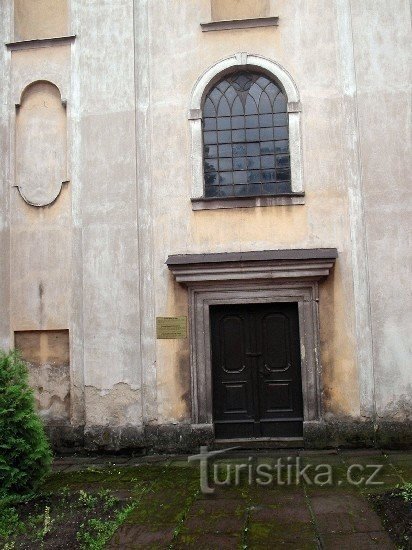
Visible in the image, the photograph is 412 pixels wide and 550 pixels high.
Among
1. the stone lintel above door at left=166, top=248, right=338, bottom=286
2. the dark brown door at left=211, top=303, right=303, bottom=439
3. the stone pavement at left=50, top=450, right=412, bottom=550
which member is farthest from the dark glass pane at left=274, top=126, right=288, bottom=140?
the stone pavement at left=50, top=450, right=412, bottom=550

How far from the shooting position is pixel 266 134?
9.82 m

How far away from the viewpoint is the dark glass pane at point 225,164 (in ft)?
32.2

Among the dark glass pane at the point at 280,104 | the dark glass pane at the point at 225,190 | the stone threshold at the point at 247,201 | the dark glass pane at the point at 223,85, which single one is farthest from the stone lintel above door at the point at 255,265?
the dark glass pane at the point at 223,85

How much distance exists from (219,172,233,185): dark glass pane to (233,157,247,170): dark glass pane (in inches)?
5.7

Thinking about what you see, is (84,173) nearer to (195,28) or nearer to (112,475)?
(195,28)

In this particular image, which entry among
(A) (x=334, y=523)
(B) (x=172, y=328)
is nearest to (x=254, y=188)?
(B) (x=172, y=328)

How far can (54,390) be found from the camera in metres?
9.69

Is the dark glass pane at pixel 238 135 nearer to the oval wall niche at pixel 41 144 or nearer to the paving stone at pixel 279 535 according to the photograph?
the oval wall niche at pixel 41 144

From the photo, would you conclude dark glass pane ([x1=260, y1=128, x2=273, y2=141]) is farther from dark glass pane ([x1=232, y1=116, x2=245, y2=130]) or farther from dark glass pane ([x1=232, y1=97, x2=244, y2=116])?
dark glass pane ([x1=232, y1=97, x2=244, y2=116])

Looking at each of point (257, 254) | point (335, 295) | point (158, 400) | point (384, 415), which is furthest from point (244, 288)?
point (384, 415)

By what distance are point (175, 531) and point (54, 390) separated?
4658mm

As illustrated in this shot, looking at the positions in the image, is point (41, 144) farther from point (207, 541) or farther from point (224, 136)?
point (207, 541)

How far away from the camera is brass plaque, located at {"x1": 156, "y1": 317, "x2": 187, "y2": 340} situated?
9414 mm

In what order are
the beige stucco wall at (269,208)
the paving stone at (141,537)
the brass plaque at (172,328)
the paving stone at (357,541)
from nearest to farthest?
1. the paving stone at (357,541)
2. the paving stone at (141,537)
3. the beige stucco wall at (269,208)
4. the brass plaque at (172,328)
